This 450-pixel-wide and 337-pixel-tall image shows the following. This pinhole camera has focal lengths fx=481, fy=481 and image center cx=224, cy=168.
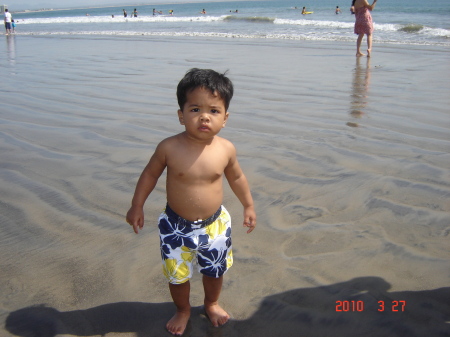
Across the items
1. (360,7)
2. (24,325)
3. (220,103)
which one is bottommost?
(24,325)

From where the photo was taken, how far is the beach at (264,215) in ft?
7.18

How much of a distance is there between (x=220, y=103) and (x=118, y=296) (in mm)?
1057

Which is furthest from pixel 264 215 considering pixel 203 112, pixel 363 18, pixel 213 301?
pixel 363 18

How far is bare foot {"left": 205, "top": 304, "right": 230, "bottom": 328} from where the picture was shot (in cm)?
213

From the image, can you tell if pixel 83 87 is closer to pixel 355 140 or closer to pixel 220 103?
pixel 355 140

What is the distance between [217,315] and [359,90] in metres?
5.03

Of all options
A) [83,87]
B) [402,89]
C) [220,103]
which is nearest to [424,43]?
[402,89]

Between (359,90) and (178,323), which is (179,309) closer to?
(178,323)

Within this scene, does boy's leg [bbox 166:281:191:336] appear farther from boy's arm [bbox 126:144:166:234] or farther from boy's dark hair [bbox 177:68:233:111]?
boy's dark hair [bbox 177:68:233:111]

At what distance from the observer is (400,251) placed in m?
2.62

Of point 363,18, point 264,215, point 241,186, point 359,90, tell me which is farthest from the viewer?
Result: point 363,18

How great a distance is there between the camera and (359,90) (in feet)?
21.3

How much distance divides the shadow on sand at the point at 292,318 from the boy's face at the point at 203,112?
855 millimetres

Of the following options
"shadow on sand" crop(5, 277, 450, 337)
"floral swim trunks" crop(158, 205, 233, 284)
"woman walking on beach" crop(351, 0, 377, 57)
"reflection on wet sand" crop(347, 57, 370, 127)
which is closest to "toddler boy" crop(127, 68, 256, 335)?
"floral swim trunks" crop(158, 205, 233, 284)
